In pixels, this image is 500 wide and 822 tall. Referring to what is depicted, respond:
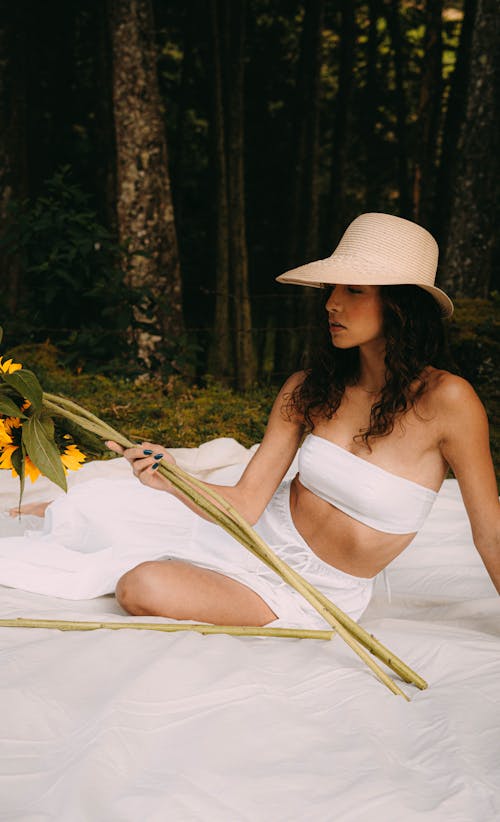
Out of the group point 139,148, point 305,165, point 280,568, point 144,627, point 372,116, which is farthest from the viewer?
point 372,116

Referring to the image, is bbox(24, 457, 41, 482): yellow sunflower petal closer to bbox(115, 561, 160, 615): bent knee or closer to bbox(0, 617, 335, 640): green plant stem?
bbox(0, 617, 335, 640): green plant stem

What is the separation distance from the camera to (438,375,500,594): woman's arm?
7.87 ft

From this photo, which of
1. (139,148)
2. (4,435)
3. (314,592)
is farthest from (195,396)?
(4,435)

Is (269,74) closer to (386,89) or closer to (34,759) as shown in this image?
(386,89)

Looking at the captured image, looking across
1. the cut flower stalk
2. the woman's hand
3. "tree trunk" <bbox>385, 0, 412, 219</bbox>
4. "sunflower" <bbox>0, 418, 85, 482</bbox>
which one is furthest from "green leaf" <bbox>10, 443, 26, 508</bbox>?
"tree trunk" <bbox>385, 0, 412, 219</bbox>

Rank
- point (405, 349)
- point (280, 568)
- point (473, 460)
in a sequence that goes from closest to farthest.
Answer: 1. point (280, 568)
2. point (473, 460)
3. point (405, 349)

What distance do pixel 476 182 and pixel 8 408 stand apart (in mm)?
6581

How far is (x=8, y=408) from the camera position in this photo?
5.81ft

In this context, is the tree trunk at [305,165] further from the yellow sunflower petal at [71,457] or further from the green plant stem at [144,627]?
the yellow sunflower petal at [71,457]

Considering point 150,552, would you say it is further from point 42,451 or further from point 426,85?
point 426,85

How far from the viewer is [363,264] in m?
2.47

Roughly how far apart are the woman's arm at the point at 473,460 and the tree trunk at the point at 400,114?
30.8ft

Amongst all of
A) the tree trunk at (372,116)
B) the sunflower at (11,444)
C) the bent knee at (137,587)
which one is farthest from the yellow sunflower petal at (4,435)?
the tree trunk at (372,116)

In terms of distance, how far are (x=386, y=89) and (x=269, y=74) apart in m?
2.77
